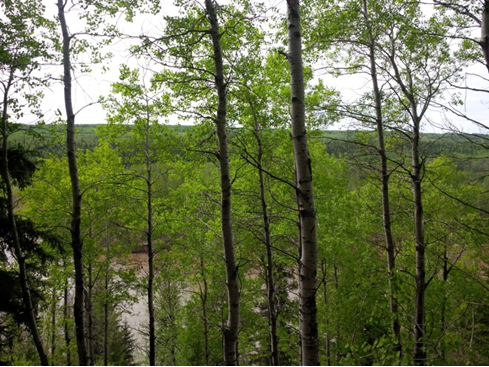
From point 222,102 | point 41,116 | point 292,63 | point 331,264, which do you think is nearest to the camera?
point 292,63

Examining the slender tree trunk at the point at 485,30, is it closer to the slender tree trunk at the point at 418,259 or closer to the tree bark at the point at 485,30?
the tree bark at the point at 485,30

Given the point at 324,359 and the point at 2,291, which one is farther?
the point at 324,359

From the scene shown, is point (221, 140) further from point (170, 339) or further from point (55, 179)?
point (170, 339)

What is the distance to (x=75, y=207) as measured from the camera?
536 centimetres

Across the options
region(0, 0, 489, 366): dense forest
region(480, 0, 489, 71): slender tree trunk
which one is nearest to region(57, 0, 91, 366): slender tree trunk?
region(0, 0, 489, 366): dense forest

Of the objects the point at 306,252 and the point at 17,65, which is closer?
the point at 306,252

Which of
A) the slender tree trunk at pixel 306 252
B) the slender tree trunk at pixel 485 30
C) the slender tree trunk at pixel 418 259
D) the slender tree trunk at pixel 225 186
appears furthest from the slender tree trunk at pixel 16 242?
the slender tree trunk at pixel 485 30

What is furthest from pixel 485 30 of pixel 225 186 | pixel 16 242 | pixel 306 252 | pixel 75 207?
pixel 16 242

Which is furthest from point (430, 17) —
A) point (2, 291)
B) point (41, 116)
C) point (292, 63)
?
point (2, 291)

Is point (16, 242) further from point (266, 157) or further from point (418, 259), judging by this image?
point (418, 259)

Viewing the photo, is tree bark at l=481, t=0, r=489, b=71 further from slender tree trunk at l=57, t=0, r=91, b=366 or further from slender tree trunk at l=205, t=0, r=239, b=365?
slender tree trunk at l=57, t=0, r=91, b=366

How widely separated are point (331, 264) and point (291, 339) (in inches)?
126

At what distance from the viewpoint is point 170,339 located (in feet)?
45.7

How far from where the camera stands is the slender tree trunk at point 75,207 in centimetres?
532
